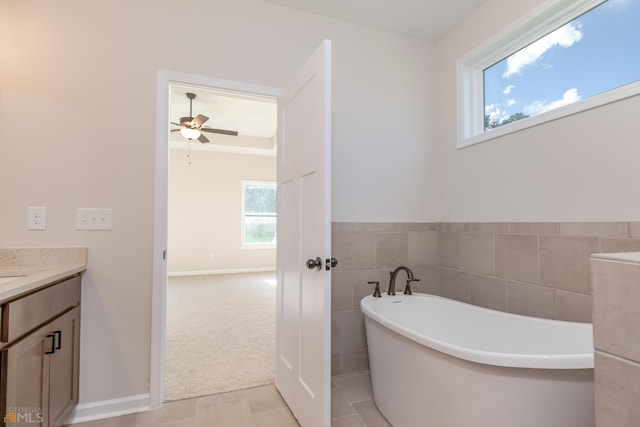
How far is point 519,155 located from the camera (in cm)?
197

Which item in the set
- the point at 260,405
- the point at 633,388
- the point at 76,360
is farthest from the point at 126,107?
the point at 633,388

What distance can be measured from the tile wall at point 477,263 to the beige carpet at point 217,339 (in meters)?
0.74

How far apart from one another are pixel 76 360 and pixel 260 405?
111cm

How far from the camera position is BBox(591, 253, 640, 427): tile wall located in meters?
0.54

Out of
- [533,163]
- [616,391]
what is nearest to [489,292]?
[533,163]

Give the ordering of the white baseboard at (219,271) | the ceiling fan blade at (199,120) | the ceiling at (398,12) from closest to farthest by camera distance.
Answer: the ceiling at (398,12), the ceiling fan blade at (199,120), the white baseboard at (219,271)

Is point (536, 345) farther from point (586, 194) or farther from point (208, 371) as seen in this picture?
point (208, 371)

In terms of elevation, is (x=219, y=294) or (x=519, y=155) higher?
(x=519, y=155)

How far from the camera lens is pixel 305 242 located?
1.69 m

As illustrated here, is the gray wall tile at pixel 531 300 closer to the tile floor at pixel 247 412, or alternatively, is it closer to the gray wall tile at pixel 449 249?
the gray wall tile at pixel 449 249

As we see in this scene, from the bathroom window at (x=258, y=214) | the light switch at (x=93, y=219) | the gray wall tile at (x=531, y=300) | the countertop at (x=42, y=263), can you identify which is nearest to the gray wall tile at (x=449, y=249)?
the gray wall tile at (x=531, y=300)

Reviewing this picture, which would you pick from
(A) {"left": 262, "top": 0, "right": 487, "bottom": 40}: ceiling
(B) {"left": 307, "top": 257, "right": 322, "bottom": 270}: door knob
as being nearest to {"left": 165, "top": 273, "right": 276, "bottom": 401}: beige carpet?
(B) {"left": 307, "top": 257, "right": 322, "bottom": 270}: door knob

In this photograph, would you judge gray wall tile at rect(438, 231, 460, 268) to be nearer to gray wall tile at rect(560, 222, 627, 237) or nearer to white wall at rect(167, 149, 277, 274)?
gray wall tile at rect(560, 222, 627, 237)

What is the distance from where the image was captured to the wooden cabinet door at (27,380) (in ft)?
3.44
